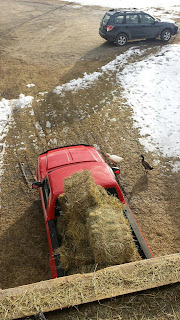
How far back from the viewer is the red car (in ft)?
16.8

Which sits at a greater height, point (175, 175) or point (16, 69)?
point (16, 69)

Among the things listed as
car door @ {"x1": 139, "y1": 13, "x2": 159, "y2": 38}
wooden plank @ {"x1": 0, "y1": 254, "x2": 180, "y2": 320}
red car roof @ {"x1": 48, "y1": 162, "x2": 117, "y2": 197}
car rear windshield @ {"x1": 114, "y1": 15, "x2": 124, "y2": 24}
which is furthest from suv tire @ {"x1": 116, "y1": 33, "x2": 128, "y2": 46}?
wooden plank @ {"x1": 0, "y1": 254, "x2": 180, "y2": 320}

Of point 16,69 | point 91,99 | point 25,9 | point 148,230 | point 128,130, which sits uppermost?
point 25,9

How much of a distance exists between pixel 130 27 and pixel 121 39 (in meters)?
0.78

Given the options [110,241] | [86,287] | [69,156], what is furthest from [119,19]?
[86,287]

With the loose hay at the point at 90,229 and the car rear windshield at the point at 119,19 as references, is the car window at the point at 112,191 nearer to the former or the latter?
the loose hay at the point at 90,229

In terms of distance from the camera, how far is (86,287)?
12.6ft

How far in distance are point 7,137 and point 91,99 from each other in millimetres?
4028

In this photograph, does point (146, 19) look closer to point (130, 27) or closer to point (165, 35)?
point (130, 27)

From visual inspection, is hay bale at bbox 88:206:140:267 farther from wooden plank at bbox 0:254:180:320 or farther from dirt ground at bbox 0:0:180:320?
dirt ground at bbox 0:0:180:320

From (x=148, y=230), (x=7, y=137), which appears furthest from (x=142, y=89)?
(x=148, y=230)

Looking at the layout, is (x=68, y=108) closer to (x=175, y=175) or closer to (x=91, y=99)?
(x=91, y=99)

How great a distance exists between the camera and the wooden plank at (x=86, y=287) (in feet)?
11.9

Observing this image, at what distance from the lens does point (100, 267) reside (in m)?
4.24
